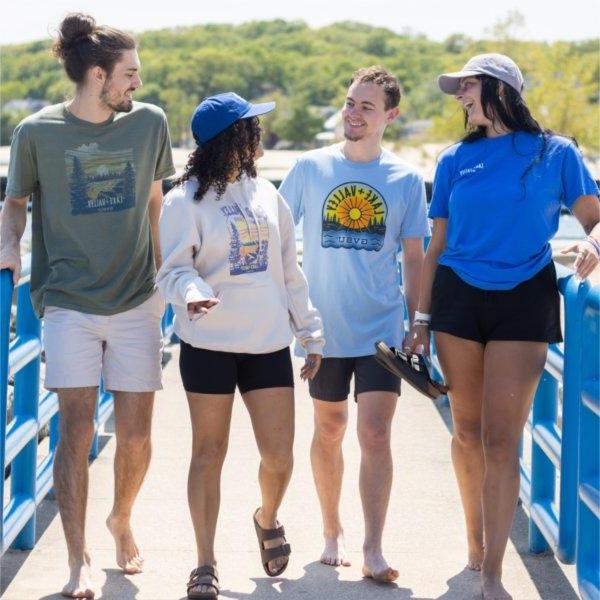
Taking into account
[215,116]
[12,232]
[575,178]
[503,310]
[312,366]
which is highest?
[215,116]

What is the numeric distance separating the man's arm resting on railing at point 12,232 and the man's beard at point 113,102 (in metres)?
0.44

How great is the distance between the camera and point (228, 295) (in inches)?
159

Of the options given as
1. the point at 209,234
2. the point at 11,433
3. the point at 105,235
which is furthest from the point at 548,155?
the point at 11,433

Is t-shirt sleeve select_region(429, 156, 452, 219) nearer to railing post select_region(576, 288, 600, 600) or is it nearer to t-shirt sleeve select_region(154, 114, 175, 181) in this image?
railing post select_region(576, 288, 600, 600)

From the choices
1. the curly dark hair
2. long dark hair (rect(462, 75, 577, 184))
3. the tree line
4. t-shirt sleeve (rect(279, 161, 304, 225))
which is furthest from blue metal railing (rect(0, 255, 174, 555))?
the tree line

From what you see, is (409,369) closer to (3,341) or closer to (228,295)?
(228,295)

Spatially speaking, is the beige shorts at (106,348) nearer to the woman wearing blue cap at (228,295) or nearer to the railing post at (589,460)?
the woman wearing blue cap at (228,295)

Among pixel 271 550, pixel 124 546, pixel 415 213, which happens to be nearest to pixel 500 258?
pixel 415 213

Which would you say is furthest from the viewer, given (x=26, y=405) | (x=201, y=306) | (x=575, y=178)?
(x=26, y=405)

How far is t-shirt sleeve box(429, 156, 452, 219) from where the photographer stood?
13.7ft

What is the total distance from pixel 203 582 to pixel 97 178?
4.72ft

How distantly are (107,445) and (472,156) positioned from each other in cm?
322

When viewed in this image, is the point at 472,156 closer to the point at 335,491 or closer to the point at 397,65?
the point at 335,491

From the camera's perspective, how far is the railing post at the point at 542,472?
474 centimetres
